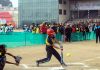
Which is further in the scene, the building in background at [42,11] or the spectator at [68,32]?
the building in background at [42,11]

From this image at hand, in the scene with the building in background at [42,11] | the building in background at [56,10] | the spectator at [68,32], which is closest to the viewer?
the spectator at [68,32]

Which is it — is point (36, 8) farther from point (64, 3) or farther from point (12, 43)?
point (12, 43)

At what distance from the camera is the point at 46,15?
94625 millimetres

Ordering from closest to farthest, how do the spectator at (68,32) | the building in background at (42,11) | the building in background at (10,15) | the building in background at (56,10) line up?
the spectator at (68,32) < the building in background at (56,10) < the building in background at (42,11) < the building in background at (10,15)

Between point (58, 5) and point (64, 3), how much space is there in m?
2.53

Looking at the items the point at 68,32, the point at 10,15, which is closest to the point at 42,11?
the point at 10,15

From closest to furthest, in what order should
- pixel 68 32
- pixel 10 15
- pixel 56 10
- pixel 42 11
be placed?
pixel 68 32 → pixel 56 10 → pixel 42 11 → pixel 10 15

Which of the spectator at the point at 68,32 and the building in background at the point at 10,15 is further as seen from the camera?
the building in background at the point at 10,15

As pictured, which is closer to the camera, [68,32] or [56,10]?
[68,32]

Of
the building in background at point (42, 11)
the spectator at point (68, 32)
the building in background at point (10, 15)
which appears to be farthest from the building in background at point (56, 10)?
the spectator at point (68, 32)

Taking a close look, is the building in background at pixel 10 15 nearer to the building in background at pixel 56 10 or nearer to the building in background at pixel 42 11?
the building in background at pixel 42 11

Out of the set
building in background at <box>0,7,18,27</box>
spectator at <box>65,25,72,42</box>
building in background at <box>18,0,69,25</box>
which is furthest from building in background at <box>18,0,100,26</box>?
spectator at <box>65,25,72,42</box>

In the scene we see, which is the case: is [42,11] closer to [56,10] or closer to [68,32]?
[56,10]

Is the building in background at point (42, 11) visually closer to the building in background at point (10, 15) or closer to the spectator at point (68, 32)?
the building in background at point (10, 15)
